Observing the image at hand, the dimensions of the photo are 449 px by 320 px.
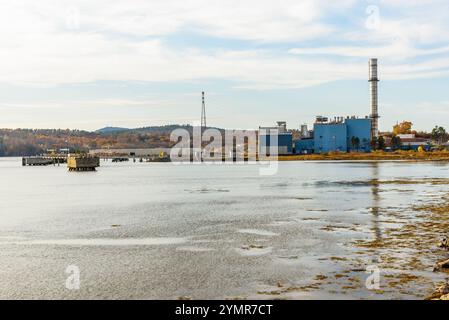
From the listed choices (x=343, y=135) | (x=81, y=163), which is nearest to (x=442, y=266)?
(x=81, y=163)

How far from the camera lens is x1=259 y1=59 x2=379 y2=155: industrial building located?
6550 inches

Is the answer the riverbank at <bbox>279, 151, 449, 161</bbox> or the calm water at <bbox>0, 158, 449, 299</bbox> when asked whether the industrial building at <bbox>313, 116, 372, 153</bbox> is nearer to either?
the riverbank at <bbox>279, 151, 449, 161</bbox>

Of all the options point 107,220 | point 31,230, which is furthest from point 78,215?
point 31,230

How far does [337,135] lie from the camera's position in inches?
6732

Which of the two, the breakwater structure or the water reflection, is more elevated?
the breakwater structure

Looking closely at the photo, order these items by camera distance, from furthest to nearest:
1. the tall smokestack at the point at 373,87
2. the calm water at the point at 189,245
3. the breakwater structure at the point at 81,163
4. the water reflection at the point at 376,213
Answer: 1. the tall smokestack at the point at 373,87
2. the breakwater structure at the point at 81,163
3. the water reflection at the point at 376,213
4. the calm water at the point at 189,245

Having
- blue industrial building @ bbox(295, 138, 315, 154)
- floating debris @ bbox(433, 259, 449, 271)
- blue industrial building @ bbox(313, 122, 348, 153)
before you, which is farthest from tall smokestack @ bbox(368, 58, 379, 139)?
floating debris @ bbox(433, 259, 449, 271)

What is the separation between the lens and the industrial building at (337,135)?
16638 centimetres

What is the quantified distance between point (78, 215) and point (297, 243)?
20767 millimetres

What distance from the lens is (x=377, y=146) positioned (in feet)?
594

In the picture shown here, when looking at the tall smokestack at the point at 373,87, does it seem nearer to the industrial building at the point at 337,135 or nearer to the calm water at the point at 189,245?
the industrial building at the point at 337,135

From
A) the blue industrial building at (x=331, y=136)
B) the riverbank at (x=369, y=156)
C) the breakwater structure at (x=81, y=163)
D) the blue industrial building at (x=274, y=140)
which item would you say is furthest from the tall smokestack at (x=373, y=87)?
the breakwater structure at (x=81, y=163)
